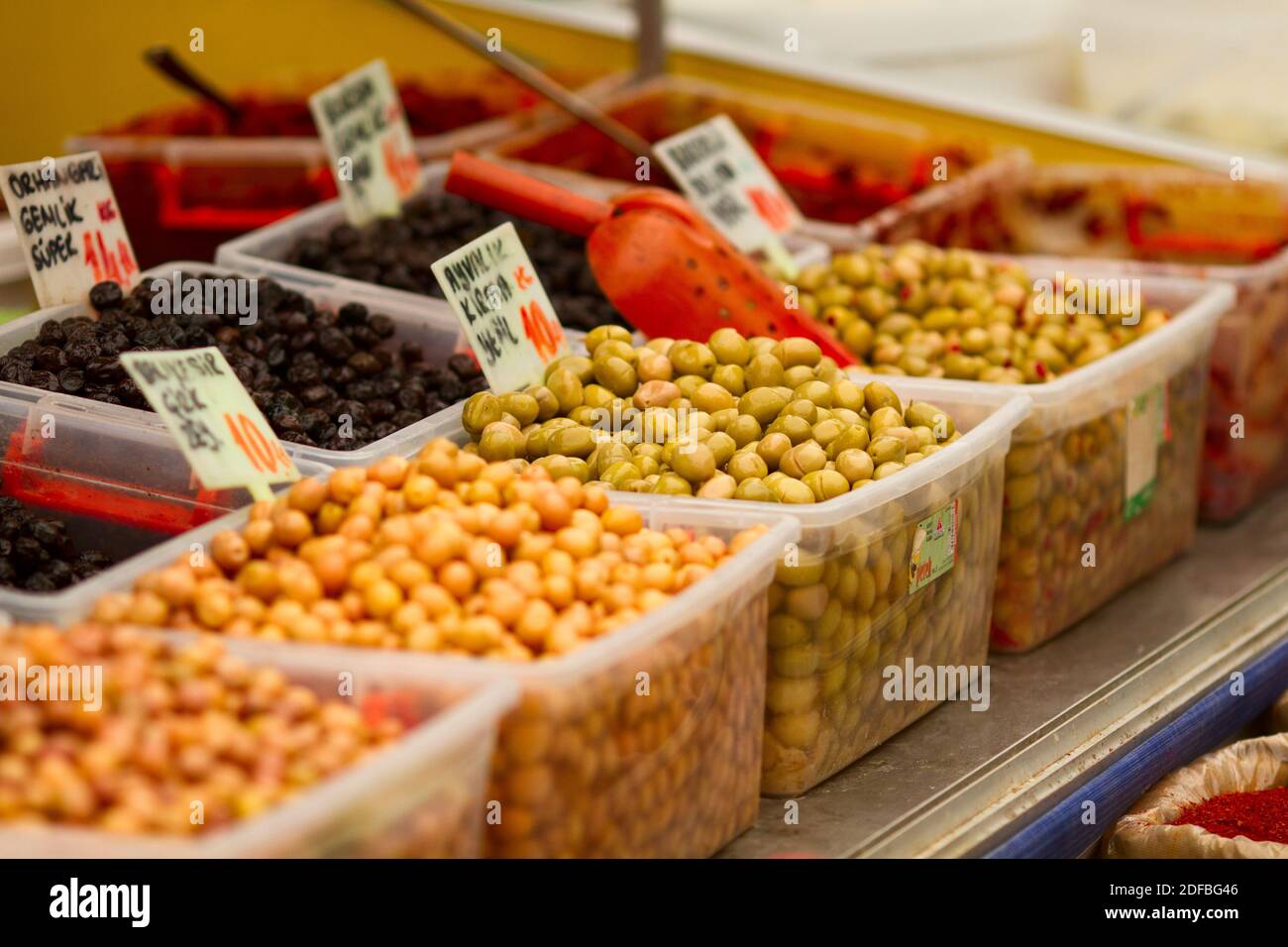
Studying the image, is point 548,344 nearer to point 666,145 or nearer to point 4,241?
point 666,145

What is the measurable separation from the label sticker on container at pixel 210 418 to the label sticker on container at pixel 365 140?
1.14m

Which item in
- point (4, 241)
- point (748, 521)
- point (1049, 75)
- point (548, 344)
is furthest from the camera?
point (1049, 75)

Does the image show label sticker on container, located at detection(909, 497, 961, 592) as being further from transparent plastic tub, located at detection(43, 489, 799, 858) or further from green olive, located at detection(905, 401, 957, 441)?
transparent plastic tub, located at detection(43, 489, 799, 858)

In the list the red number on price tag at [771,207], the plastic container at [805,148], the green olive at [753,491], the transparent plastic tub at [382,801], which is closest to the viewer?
the transparent plastic tub at [382,801]

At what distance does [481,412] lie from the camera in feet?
6.94

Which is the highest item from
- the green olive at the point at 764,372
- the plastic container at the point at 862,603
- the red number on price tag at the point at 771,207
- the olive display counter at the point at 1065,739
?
the red number on price tag at the point at 771,207

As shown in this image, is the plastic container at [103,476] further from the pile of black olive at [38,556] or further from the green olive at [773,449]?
the green olive at [773,449]

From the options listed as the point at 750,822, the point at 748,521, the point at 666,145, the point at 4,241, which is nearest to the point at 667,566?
the point at 748,521

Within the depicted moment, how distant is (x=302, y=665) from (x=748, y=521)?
0.59 meters

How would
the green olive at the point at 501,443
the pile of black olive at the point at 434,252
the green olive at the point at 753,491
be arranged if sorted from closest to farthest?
the green olive at the point at 753,491 < the green olive at the point at 501,443 < the pile of black olive at the point at 434,252

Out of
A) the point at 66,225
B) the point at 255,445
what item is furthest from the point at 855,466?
the point at 66,225

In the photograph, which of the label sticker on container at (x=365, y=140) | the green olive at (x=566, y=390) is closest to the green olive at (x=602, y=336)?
the green olive at (x=566, y=390)

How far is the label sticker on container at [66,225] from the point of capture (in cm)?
231

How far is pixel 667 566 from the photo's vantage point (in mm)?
1699
